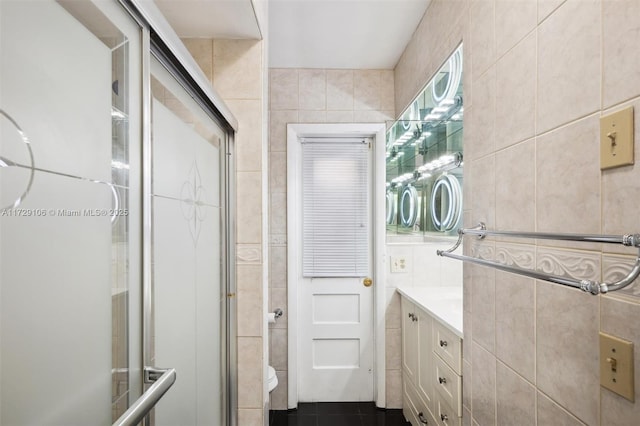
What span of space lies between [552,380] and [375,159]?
6.20 feet

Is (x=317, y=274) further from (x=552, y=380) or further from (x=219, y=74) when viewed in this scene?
(x=552, y=380)

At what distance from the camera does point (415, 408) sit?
214 centimetres

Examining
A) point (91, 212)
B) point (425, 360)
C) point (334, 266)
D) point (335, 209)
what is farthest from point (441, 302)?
point (91, 212)

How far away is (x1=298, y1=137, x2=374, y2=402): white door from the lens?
2.60 meters

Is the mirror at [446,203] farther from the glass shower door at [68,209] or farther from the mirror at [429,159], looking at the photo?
the glass shower door at [68,209]

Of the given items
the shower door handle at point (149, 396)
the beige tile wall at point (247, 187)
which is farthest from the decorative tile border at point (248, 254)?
the shower door handle at point (149, 396)

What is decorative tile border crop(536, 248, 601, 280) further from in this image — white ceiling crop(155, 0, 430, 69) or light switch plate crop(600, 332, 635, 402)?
white ceiling crop(155, 0, 430, 69)

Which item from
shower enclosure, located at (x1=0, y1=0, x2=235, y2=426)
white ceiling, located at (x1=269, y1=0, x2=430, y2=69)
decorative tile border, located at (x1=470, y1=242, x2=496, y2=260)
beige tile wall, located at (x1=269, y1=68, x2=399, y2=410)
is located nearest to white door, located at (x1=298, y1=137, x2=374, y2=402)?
beige tile wall, located at (x1=269, y1=68, x2=399, y2=410)

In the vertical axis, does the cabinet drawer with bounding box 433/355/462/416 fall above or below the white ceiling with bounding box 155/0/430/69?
below

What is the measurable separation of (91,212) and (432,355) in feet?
5.75

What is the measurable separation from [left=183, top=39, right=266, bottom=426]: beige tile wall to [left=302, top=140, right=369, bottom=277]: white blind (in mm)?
1101

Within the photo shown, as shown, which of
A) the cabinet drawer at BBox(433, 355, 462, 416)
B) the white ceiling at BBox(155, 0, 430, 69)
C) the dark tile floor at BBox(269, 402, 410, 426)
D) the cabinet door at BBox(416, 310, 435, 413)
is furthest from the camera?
the dark tile floor at BBox(269, 402, 410, 426)

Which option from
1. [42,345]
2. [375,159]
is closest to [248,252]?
[42,345]

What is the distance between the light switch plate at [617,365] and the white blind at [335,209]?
6.25ft
